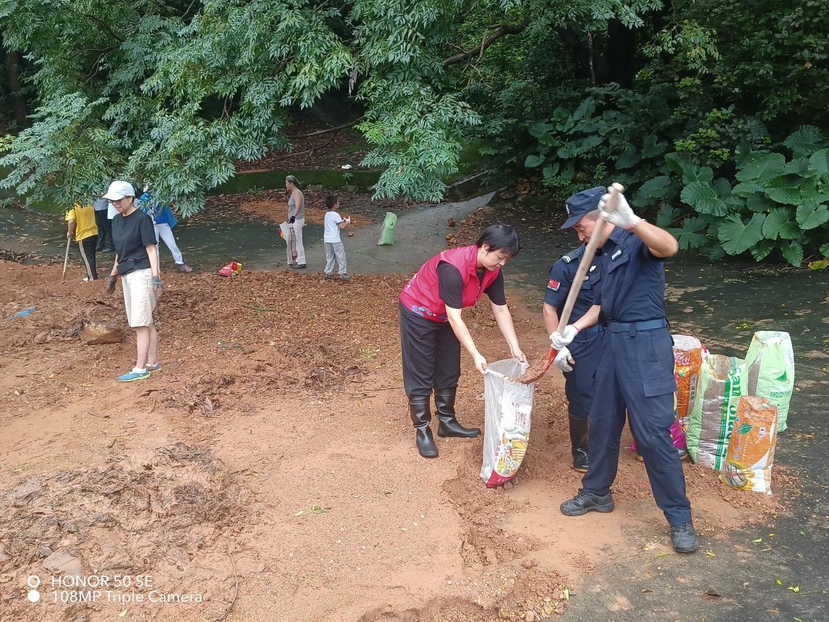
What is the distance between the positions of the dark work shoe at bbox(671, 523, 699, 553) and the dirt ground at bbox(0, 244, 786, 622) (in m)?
0.07

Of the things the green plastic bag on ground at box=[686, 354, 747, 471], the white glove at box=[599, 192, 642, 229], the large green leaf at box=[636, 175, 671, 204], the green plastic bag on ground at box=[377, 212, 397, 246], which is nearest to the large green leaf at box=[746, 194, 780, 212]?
the large green leaf at box=[636, 175, 671, 204]

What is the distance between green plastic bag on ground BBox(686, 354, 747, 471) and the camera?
427 centimetres

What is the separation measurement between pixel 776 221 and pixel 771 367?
534cm

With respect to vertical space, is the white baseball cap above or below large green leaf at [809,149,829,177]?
above

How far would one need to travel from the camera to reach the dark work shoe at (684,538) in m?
3.63

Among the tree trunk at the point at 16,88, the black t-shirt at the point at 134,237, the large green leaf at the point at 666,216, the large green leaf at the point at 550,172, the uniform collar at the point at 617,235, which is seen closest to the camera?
the uniform collar at the point at 617,235

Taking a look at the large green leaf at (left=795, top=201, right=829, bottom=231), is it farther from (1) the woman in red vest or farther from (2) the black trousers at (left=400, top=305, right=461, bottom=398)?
(2) the black trousers at (left=400, top=305, right=461, bottom=398)

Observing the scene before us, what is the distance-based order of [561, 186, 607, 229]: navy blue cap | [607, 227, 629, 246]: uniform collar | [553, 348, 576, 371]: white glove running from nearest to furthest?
[607, 227, 629, 246]: uniform collar, [561, 186, 607, 229]: navy blue cap, [553, 348, 576, 371]: white glove

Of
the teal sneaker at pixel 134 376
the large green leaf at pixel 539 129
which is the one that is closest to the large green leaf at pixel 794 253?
the large green leaf at pixel 539 129

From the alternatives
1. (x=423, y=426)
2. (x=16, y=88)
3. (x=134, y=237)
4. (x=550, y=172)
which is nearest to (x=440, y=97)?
(x=134, y=237)

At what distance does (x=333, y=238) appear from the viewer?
9648 mm

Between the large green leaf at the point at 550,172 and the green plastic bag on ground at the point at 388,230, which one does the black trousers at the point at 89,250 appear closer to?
the green plastic bag on ground at the point at 388,230

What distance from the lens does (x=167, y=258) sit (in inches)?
466

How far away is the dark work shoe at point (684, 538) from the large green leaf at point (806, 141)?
7413 mm
